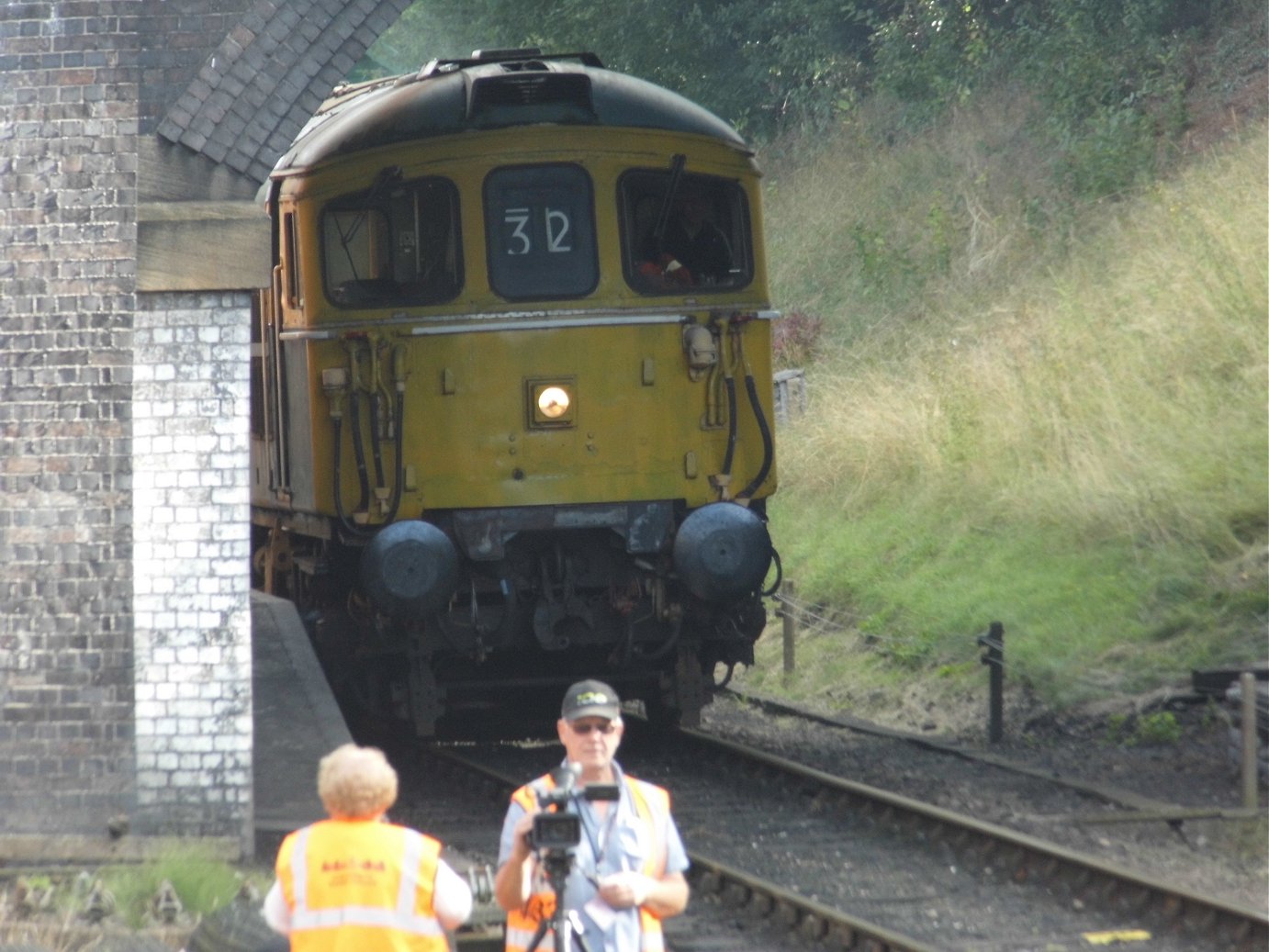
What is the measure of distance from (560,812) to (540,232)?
6967mm

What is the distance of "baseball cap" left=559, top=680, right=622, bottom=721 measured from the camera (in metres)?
4.62

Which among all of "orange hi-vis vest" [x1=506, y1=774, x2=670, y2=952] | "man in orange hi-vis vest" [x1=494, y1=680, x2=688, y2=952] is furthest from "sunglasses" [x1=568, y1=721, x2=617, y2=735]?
"orange hi-vis vest" [x1=506, y1=774, x2=670, y2=952]

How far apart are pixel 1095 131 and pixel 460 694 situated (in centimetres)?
1309

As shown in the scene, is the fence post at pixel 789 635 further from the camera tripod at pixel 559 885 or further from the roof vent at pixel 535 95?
the camera tripod at pixel 559 885

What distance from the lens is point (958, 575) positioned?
14.6m

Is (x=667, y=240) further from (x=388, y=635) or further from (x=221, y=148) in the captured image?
(x=221, y=148)

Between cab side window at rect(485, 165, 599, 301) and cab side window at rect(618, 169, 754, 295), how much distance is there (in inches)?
9.2

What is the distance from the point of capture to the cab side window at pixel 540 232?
10.9m

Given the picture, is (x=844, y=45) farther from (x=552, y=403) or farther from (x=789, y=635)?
(x=552, y=403)

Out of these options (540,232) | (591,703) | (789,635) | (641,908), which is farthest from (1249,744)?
(789,635)

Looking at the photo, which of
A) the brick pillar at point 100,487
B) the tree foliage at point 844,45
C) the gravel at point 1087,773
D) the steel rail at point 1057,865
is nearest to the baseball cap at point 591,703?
the brick pillar at point 100,487

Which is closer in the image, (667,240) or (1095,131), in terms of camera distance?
(667,240)

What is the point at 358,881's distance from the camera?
4.46 metres

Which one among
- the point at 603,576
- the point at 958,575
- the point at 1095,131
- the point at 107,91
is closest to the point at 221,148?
the point at 107,91
